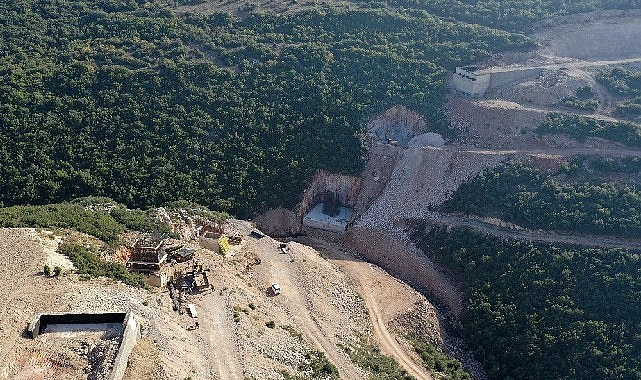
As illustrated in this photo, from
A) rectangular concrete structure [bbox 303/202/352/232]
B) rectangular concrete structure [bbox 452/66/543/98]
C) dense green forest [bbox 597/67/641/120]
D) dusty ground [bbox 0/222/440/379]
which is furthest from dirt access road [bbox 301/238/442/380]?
dense green forest [bbox 597/67/641/120]

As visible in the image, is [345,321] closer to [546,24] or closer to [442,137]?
[442,137]

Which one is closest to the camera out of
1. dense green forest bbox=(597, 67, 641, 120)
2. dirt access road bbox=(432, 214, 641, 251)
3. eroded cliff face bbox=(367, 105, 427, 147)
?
dirt access road bbox=(432, 214, 641, 251)

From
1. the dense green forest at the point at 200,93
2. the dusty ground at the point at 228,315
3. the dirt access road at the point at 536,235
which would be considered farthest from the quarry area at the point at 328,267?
the dense green forest at the point at 200,93

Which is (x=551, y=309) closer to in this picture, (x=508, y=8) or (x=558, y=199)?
(x=558, y=199)

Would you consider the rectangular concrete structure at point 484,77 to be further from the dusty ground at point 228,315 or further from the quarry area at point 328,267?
the dusty ground at point 228,315

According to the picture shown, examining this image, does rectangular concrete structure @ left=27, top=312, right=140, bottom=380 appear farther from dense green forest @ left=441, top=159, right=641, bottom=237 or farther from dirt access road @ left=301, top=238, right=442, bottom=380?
dense green forest @ left=441, top=159, right=641, bottom=237

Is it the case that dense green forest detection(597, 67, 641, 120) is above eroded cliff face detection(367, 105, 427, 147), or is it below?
above

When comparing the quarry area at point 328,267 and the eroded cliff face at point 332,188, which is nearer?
the quarry area at point 328,267
